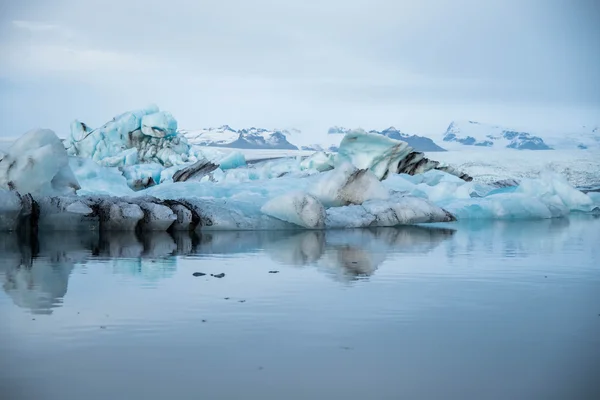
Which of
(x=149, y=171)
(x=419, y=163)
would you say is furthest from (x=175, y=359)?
(x=149, y=171)

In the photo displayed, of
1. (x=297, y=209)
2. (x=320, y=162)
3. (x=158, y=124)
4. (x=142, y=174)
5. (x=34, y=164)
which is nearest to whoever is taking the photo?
(x=297, y=209)

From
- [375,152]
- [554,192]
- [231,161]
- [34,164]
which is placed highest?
[375,152]

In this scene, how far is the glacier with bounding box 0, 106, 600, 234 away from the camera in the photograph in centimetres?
862

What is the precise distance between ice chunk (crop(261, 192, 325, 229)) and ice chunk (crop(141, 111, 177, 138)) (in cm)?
1534

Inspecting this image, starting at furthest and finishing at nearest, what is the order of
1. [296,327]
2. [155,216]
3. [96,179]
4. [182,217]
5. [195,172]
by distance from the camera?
1. [195,172]
2. [96,179]
3. [182,217]
4. [155,216]
5. [296,327]

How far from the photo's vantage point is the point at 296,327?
3.08 metres

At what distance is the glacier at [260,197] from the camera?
8625mm

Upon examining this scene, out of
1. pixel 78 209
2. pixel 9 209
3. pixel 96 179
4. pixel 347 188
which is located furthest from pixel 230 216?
pixel 96 179

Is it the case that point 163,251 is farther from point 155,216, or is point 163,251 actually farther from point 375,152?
point 375,152

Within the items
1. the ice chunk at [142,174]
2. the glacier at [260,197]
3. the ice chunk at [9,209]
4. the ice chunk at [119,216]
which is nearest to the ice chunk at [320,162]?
the glacier at [260,197]

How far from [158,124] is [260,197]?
1453 cm

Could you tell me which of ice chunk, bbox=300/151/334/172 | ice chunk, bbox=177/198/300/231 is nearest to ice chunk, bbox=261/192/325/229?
ice chunk, bbox=177/198/300/231

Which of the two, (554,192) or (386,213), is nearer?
(386,213)

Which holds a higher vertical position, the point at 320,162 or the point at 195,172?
the point at 320,162
